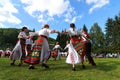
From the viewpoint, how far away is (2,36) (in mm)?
135750

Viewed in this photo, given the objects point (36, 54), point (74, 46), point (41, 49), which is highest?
point (74, 46)

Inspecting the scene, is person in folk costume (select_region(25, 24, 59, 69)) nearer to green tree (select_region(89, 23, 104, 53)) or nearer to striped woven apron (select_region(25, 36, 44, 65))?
striped woven apron (select_region(25, 36, 44, 65))

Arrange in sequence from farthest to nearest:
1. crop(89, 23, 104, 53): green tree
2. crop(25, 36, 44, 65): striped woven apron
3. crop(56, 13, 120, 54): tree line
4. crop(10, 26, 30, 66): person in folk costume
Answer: crop(89, 23, 104, 53): green tree → crop(56, 13, 120, 54): tree line → crop(10, 26, 30, 66): person in folk costume → crop(25, 36, 44, 65): striped woven apron

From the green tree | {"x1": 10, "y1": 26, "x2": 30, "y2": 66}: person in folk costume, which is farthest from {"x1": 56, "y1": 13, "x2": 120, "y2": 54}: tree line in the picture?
{"x1": 10, "y1": 26, "x2": 30, "y2": 66}: person in folk costume

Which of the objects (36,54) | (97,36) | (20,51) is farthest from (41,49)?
(97,36)

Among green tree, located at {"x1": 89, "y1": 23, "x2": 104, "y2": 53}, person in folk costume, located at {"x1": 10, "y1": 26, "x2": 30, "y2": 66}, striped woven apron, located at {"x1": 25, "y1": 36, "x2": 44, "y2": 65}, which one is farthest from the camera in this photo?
green tree, located at {"x1": 89, "y1": 23, "x2": 104, "y2": 53}

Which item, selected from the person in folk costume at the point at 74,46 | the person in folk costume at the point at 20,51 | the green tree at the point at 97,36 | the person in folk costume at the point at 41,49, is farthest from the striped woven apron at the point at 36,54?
the green tree at the point at 97,36

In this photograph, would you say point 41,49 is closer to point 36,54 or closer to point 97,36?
point 36,54

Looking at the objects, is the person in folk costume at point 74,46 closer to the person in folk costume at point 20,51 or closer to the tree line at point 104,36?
the person in folk costume at point 20,51

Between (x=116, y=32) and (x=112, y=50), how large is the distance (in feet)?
39.0

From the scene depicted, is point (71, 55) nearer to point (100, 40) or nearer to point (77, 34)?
point (77, 34)

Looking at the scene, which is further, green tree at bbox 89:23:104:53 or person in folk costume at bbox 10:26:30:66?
green tree at bbox 89:23:104:53

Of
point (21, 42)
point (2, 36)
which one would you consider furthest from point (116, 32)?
point (21, 42)

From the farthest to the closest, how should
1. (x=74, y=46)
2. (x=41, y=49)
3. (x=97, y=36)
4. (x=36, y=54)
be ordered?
(x=97, y=36), (x=74, y=46), (x=41, y=49), (x=36, y=54)
